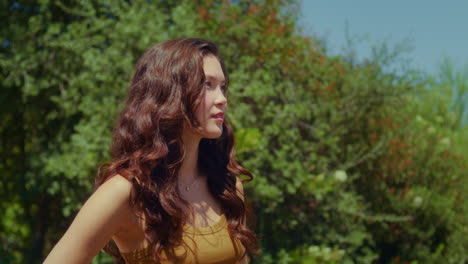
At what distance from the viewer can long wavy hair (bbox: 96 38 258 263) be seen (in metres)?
1.68

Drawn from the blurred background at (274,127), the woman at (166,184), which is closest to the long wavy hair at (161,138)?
the woman at (166,184)

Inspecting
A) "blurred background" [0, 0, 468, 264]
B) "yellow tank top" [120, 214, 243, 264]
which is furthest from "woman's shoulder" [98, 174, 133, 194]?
"blurred background" [0, 0, 468, 264]

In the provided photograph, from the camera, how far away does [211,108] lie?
1760 millimetres

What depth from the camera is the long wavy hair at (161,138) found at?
168 centimetres

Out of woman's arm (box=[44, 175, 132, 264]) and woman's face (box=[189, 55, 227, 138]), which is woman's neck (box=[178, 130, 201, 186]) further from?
woman's arm (box=[44, 175, 132, 264])

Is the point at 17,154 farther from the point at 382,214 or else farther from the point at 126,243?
the point at 126,243

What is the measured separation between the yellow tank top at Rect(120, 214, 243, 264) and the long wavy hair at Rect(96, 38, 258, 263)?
27mm

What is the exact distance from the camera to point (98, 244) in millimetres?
1582

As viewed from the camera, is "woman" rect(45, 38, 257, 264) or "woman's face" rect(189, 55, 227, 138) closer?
"woman" rect(45, 38, 257, 264)

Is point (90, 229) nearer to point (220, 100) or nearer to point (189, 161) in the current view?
point (189, 161)

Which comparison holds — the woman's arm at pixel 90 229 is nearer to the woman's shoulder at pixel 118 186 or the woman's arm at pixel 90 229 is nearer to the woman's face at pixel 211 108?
the woman's shoulder at pixel 118 186

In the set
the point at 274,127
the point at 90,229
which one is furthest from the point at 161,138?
the point at 274,127

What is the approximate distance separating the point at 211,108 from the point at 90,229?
0.51m

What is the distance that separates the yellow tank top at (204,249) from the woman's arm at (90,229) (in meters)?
0.14
